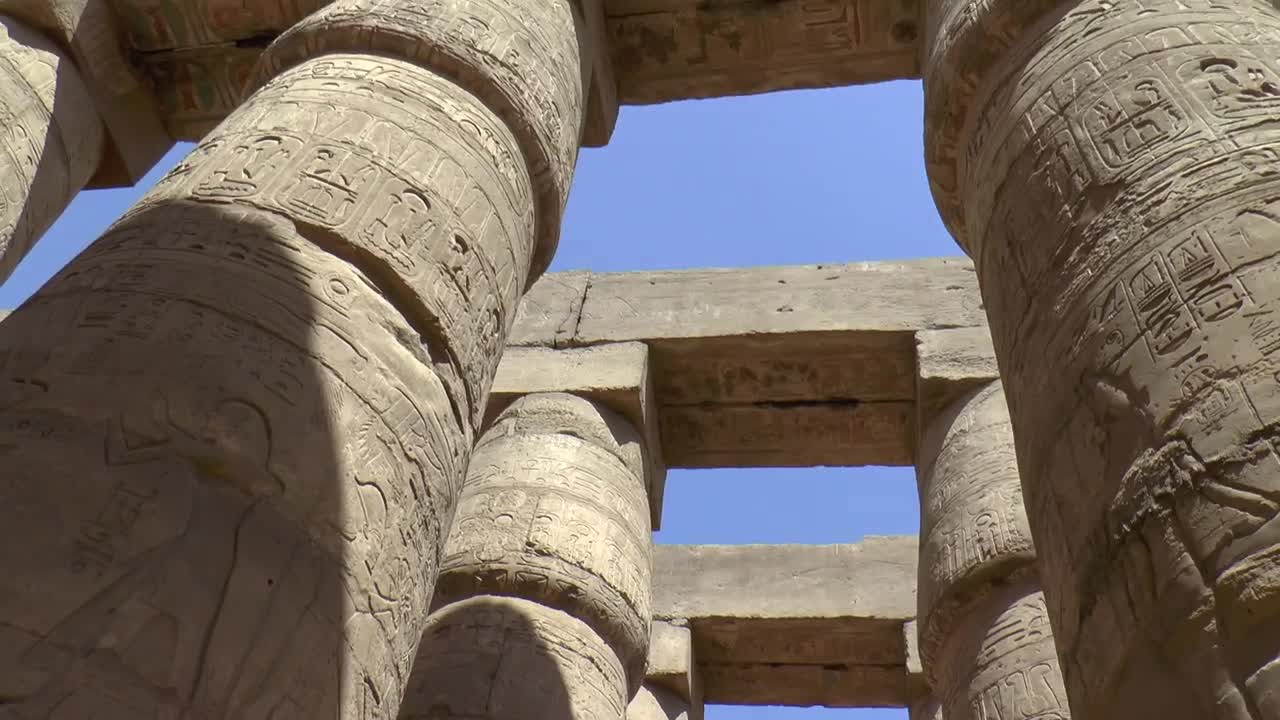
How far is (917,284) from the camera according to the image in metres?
8.84

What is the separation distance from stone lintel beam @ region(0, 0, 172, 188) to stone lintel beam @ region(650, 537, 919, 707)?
5243mm

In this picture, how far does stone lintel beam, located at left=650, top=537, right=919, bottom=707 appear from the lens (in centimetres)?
944

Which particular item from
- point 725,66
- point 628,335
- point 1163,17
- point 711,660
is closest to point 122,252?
point 1163,17

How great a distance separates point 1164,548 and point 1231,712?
1.24 feet

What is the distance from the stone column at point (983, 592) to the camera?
570cm

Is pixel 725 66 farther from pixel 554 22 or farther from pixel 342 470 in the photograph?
pixel 342 470

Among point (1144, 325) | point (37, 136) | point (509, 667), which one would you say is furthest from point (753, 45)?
point (1144, 325)

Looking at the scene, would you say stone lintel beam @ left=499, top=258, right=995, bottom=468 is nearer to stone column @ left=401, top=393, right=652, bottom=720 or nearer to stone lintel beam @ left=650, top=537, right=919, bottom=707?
stone lintel beam @ left=650, top=537, right=919, bottom=707

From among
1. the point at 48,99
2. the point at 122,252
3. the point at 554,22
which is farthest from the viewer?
the point at 48,99

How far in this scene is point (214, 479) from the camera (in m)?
2.55

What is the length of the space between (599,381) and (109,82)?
3457 mm

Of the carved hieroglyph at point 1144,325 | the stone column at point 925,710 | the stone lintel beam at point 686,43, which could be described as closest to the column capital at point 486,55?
the stone lintel beam at point 686,43

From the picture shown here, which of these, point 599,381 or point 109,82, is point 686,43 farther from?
point 109,82

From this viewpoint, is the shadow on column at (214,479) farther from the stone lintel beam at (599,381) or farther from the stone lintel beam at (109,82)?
the stone lintel beam at (599,381)
